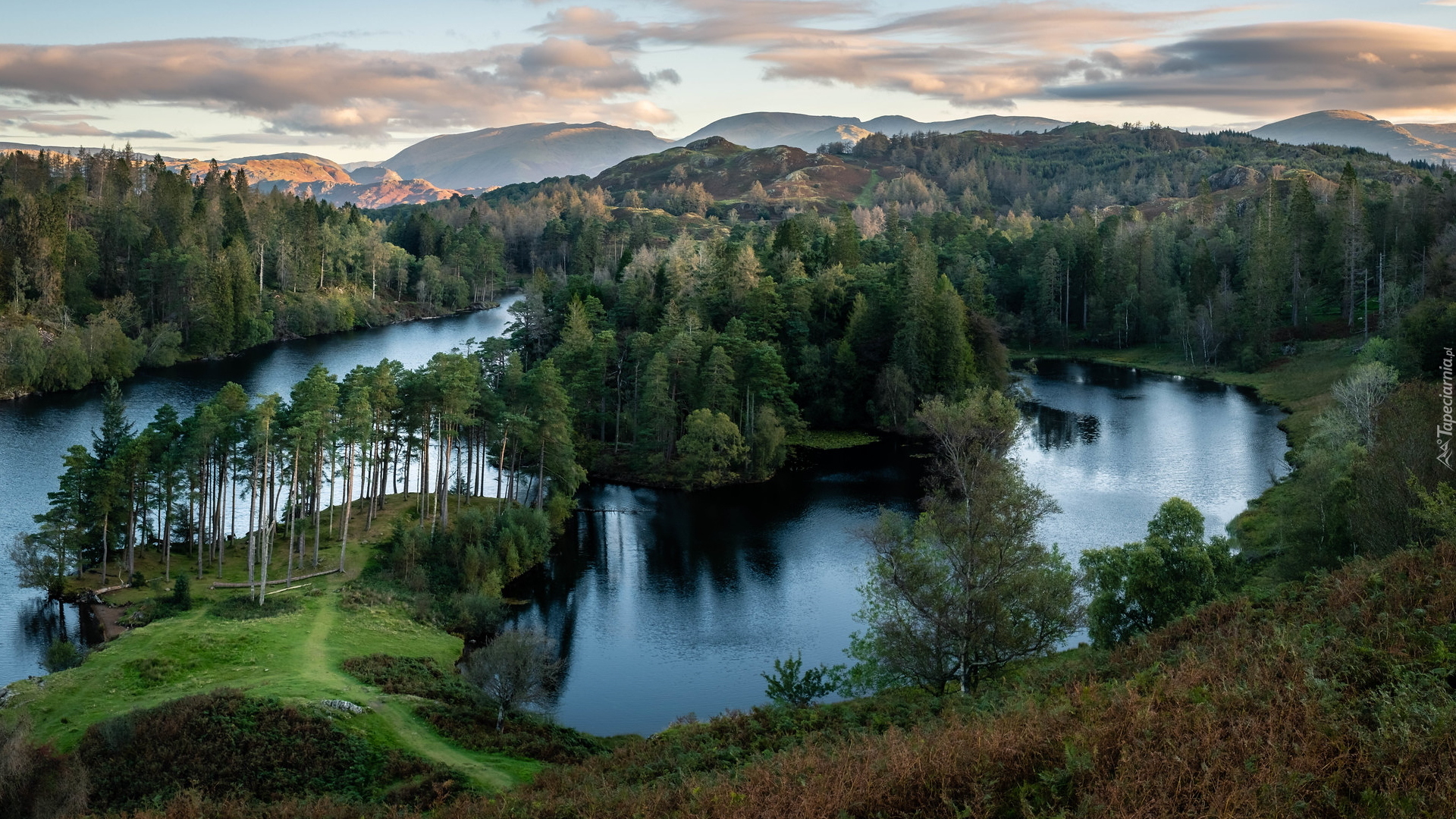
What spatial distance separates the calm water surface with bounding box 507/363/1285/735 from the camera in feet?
126

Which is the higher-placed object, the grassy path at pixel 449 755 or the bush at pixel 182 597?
the bush at pixel 182 597

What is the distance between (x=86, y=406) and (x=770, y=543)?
6096 centimetres

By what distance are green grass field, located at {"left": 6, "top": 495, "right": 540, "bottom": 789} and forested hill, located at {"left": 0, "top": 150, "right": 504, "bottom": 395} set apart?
204 ft

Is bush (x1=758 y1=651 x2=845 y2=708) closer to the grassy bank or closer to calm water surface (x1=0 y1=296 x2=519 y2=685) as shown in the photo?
calm water surface (x1=0 y1=296 x2=519 y2=685)

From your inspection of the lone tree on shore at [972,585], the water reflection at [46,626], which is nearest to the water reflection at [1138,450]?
the lone tree on shore at [972,585]

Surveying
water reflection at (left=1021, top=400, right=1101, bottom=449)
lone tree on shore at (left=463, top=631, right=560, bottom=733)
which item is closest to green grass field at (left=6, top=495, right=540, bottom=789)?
lone tree on shore at (left=463, top=631, right=560, bottom=733)

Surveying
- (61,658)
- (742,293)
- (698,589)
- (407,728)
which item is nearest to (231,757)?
(407,728)

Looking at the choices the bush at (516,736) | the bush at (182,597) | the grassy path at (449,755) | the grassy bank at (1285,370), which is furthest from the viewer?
the grassy bank at (1285,370)

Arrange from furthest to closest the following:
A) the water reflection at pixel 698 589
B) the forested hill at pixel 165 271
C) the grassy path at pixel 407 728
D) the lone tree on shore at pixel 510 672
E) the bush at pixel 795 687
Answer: the forested hill at pixel 165 271 → the water reflection at pixel 698 589 → the lone tree on shore at pixel 510 672 → the bush at pixel 795 687 → the grassy path at pixel 407 728

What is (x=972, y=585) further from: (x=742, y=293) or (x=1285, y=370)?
(x=1285, y=370)

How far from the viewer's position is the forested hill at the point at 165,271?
3666 inches

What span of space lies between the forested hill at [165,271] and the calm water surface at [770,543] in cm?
6086

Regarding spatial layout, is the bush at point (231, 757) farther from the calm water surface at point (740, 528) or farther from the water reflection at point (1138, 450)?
the water reflection at point (1138, 450)

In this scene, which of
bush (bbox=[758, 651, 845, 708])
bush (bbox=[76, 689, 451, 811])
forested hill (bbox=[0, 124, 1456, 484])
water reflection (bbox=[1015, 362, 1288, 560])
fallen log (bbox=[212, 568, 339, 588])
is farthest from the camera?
forested hill (bbox=[0, 124, 1456, 484])
